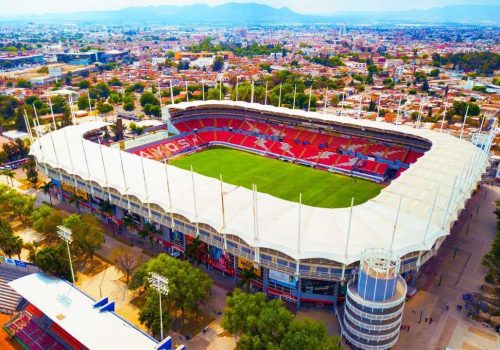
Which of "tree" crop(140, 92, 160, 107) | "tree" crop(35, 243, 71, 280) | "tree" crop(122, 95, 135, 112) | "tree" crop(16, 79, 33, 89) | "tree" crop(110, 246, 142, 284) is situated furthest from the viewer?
"tree" crop(16, 79, 33, 89)

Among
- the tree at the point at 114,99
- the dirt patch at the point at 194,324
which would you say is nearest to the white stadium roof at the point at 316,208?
the dirt patch at the point at 194,324

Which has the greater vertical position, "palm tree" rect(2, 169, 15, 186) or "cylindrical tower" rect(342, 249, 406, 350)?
"cylindrical tower" rect(342, 249, 406, 350)

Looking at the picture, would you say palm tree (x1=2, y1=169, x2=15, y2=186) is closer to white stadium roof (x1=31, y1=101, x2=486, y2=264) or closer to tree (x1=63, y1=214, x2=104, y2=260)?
white stadium roof (x1=31, y1=101, x2=486, y2=264)

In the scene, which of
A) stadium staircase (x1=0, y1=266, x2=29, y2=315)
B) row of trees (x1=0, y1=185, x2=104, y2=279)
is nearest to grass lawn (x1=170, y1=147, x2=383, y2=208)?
row of trees (x1=0, y1=185, x2=104, y2=279)

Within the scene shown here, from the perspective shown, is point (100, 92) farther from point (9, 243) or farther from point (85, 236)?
point (85, 236)

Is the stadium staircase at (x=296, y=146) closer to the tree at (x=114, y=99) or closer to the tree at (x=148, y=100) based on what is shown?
the tree at (x=148, y=100)

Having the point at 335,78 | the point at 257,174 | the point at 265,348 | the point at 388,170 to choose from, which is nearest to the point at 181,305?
the point at 265,348

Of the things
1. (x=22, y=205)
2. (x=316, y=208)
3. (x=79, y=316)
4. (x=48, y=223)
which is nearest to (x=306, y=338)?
(x=316, y=208)
